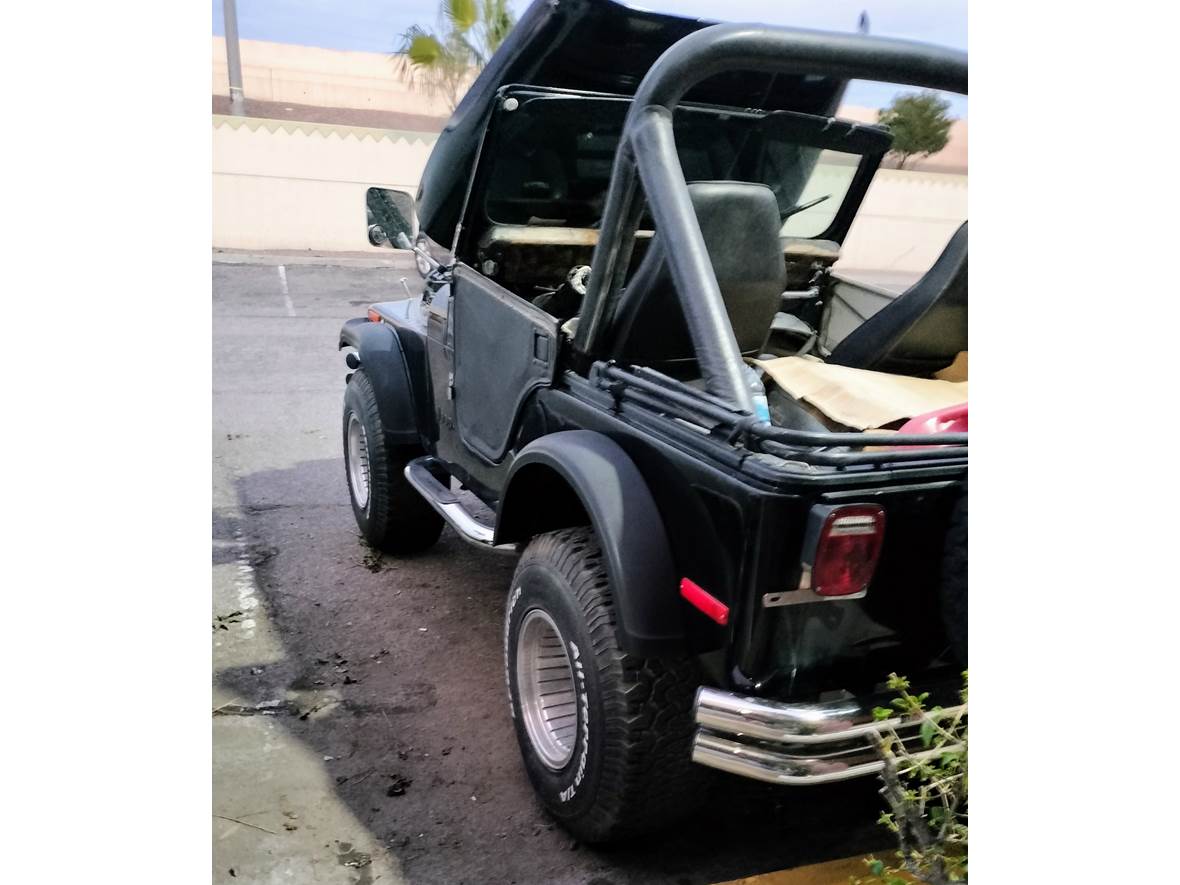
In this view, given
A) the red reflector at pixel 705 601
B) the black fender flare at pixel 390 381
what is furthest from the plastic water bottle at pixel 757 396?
the black fender flare at pixel 390 381

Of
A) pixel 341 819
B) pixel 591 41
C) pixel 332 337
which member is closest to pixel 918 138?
pixel 591 41

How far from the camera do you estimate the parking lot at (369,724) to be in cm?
240

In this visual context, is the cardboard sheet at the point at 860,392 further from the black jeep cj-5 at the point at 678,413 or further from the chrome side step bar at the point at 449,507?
the chrome side step bar at the point at 449,507

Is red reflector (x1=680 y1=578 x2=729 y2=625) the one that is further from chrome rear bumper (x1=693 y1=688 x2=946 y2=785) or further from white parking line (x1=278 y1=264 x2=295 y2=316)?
white parking line (x1=278 y1=264 x2=295 y2=316)

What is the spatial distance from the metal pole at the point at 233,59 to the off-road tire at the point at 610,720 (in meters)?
1.44

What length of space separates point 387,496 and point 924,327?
235 cm

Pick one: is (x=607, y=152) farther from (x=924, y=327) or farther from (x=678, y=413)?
(x=678, y=413)

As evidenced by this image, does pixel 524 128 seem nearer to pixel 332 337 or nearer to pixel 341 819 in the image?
pixel 341 819

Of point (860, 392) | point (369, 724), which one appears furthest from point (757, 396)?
point (369, 724)

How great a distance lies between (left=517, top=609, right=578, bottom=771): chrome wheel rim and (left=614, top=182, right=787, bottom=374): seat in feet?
2.65

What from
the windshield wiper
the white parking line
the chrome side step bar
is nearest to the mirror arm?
the white parking line

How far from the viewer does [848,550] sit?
1.75 meters
